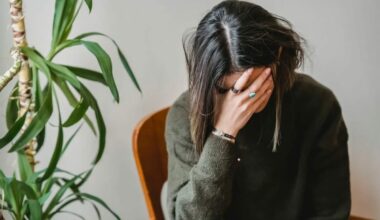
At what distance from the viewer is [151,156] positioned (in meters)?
1.14

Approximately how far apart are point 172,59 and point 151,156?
1.07 feet

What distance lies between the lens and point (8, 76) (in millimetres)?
945

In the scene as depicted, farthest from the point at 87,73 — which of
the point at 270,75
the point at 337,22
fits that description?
the point at 337,22

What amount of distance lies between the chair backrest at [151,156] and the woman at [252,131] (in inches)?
4.1

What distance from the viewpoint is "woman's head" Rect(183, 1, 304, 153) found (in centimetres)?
80

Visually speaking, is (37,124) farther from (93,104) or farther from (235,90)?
(235,90)

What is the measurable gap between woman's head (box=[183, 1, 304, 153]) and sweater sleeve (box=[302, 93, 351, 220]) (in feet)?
0.52

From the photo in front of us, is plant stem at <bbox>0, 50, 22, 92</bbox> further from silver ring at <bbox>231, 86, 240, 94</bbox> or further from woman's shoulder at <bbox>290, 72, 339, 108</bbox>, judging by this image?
woman's shoulder at <bbox>290, 72, 339, 108</bbox>

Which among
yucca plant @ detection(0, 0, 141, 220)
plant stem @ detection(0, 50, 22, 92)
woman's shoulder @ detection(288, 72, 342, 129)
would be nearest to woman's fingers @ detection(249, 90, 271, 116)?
woman's shoulder @ detection(288, 72, 342, 129)

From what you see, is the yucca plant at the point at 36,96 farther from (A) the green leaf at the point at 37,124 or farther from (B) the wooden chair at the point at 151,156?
(B) the wooden chair at the point at 151,156

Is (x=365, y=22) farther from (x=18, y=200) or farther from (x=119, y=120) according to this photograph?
(x=18, y=200)

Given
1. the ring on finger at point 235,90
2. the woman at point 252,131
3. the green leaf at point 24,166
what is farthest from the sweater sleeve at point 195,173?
the green leaf at point 24,166

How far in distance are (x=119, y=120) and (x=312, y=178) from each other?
61 cm

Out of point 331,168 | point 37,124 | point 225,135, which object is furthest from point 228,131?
point 37,124
